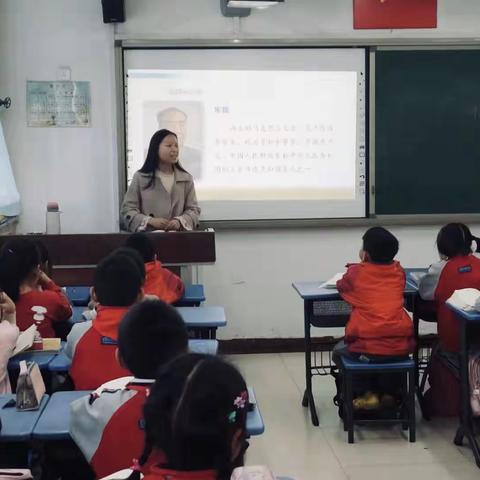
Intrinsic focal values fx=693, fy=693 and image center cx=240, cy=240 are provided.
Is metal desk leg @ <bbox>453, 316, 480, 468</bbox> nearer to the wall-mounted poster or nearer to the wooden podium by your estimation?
the wooden podium

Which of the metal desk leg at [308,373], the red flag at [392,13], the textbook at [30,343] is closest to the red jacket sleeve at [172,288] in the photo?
Answer: the metal desk leg at [308,373]

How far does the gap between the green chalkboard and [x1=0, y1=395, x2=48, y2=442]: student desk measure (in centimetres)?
352

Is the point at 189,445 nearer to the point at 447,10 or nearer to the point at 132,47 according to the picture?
the point at 132,47

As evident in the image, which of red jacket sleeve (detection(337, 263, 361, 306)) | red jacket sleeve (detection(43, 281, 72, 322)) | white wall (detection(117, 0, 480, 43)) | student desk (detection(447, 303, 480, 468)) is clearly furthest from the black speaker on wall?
student desk (detection(447, 303, 480, 468))

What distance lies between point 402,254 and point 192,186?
1.68 m

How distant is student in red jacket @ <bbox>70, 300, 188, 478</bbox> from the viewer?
5.60ft

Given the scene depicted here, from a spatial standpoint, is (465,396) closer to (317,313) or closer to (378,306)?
(378,306)

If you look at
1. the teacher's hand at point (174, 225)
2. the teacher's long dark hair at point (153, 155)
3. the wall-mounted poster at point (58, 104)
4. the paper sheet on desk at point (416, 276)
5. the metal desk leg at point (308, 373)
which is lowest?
the metal desk leg at point (308, 373)

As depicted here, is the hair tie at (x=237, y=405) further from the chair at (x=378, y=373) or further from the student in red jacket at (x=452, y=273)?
the student in red jacket at (x=452, y=273)

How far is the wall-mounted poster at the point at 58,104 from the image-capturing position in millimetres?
4824

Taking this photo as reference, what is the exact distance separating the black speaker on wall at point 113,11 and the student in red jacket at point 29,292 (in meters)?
2.18

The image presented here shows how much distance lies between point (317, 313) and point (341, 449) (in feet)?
2.71

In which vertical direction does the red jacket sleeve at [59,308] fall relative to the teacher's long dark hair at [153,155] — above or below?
below

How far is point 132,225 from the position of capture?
4.49m
